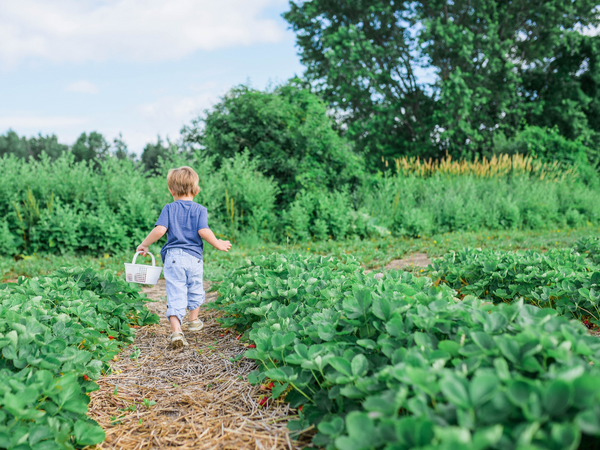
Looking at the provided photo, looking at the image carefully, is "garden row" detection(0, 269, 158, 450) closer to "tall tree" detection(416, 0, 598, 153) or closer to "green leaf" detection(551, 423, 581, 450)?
"green leaf" detection(551, 423, 581, 450)

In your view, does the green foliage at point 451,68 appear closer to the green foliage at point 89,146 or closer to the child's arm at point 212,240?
the child's arm at point 212,240

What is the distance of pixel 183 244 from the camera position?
3207 mm

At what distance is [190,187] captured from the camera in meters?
3.35

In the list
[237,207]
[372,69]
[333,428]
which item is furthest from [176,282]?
[372,69]

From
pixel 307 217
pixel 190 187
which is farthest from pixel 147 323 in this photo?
pixel 307 217

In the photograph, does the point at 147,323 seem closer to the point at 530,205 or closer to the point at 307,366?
the point at 307,366

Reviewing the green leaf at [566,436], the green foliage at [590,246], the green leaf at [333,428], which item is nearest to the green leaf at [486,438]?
the green leaf at [566,436]

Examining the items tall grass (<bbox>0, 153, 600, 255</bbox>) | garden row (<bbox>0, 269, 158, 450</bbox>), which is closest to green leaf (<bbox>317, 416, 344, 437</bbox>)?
garden row (<bbox>0, 269, 158, 450</bbox>)

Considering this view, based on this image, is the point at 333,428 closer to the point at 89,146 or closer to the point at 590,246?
the point at 590,246

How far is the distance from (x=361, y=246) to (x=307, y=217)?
144 cm

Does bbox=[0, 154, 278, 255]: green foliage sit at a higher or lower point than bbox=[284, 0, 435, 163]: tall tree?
lower

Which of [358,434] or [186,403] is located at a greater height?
[358,434]

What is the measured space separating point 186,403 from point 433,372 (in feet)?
4.67

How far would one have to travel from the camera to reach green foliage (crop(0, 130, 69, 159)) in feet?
168
